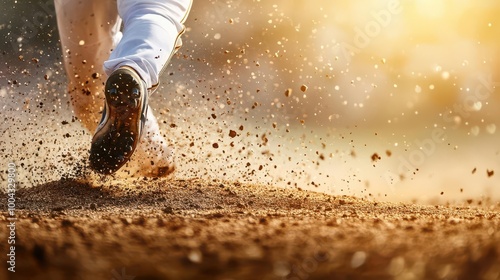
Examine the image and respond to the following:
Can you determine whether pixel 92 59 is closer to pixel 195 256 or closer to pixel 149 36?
pixel 149 36

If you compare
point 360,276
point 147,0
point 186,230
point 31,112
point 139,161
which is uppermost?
point 147,0

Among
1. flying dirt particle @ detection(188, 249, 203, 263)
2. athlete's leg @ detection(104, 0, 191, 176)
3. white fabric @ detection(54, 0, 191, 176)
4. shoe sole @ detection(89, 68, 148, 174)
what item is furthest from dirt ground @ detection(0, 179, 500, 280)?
white fabric @ detection(54, 0, 191, 176)

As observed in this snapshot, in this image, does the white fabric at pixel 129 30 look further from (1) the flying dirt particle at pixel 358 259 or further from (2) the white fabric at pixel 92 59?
(1) the flying dirt particle at pixel 358 259

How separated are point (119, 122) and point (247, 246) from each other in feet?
2.66

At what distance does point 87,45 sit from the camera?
267cm

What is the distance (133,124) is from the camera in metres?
1.96

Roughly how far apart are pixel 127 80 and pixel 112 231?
1.97 feet

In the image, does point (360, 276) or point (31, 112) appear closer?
point (360, 276)

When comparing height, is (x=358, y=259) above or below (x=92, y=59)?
below

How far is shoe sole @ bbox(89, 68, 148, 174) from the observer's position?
73.5 inches

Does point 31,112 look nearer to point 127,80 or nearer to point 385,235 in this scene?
point 127,80

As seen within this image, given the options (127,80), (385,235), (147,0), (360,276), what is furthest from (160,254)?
(147,0)

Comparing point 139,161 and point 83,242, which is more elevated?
point 139,161

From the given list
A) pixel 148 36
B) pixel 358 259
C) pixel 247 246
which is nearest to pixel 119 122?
pixel 148 36
